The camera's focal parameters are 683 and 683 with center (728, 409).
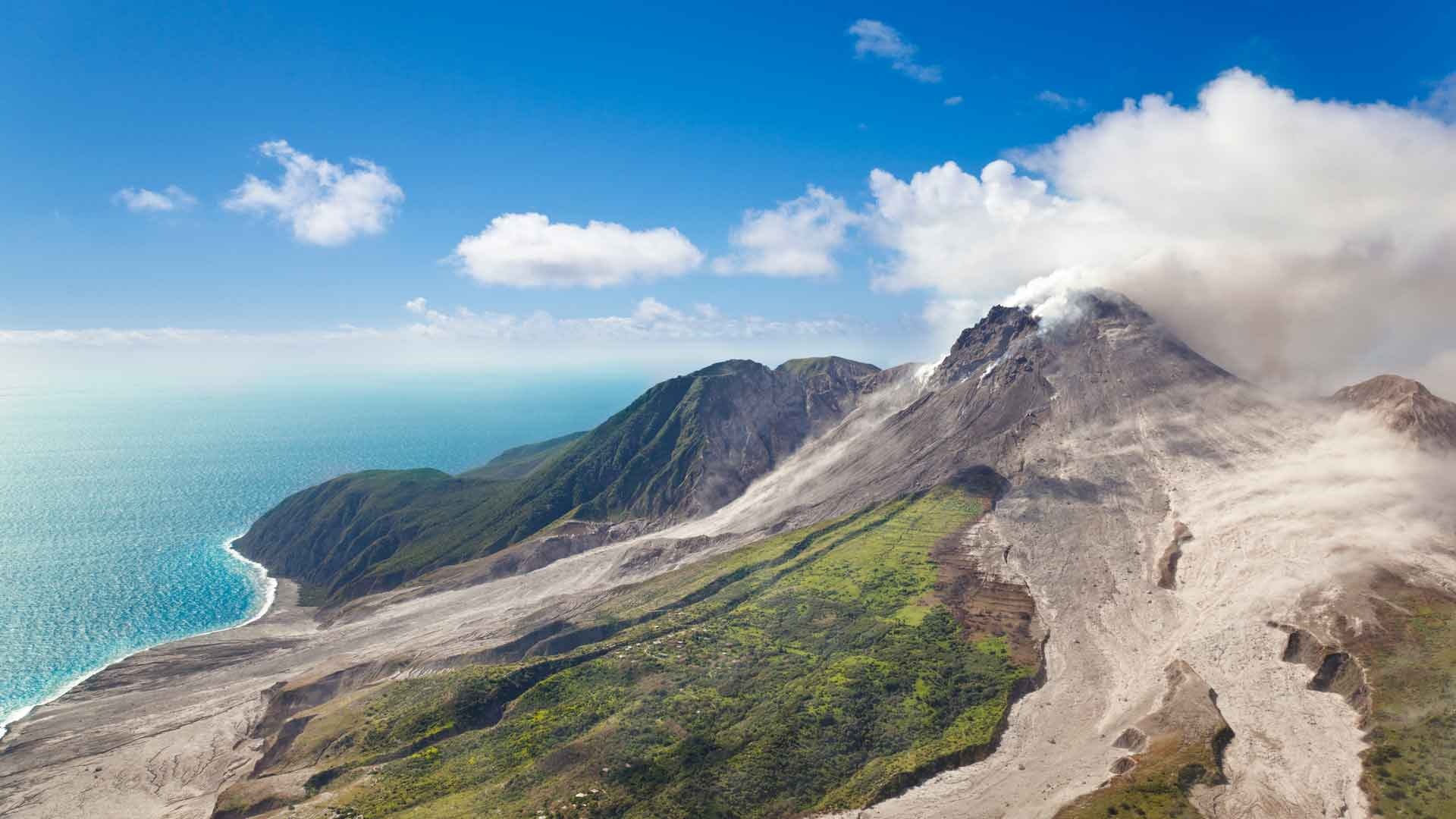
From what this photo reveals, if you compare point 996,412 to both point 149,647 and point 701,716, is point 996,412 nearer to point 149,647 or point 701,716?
point 701,716

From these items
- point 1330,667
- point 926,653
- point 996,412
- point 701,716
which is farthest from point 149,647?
point 1330,667

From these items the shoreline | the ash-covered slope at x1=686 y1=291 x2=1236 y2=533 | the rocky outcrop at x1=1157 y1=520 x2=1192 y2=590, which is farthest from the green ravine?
the shoreline

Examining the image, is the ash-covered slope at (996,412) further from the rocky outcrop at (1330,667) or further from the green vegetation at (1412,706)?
the green vegetation at (1412,706)

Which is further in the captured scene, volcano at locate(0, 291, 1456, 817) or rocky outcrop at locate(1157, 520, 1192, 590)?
rocky outcrop at locate(1157, 520, 1192, 590)

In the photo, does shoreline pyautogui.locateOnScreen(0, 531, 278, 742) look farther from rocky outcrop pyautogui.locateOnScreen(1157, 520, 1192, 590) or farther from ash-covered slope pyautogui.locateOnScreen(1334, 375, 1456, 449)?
ash-covered slope pyautogui.locateOnScreen(1334, 375, 1456, 449)

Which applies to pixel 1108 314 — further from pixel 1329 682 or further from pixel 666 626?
pixel 666 626

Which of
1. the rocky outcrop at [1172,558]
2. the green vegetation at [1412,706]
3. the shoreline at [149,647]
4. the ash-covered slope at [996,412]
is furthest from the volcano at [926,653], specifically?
the shoreline at [149,647]
